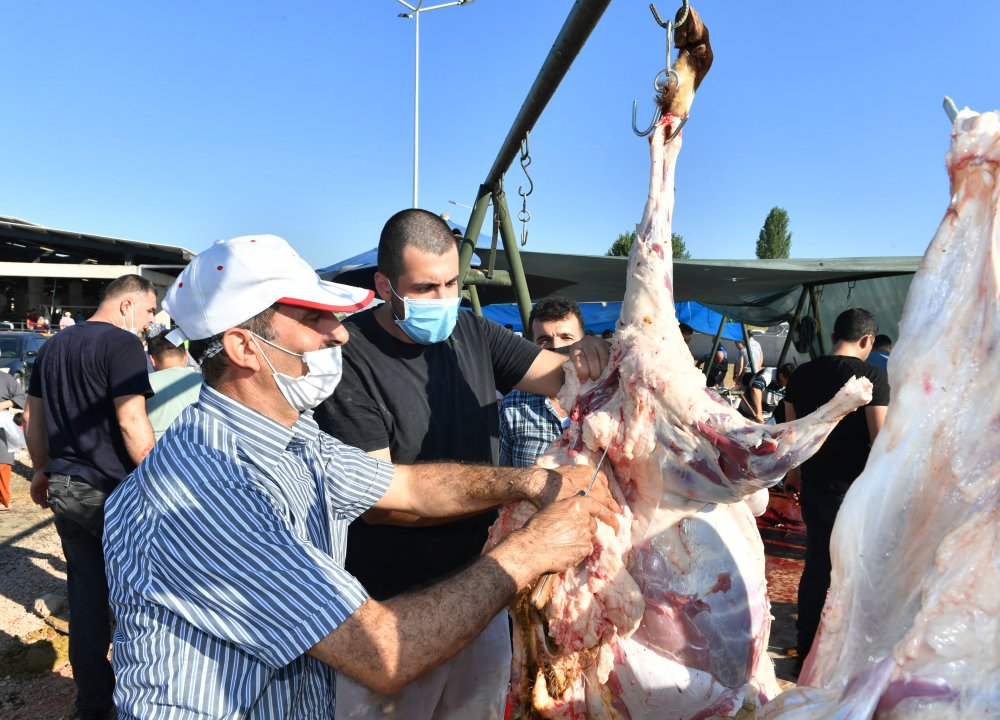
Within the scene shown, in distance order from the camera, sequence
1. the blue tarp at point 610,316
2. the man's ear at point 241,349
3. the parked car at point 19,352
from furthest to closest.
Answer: the blue tarp at point 610,316, the parked car at point 19,352, the man's ear at point 241,349

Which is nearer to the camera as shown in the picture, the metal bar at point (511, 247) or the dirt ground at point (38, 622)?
the metal bar at point (511, 247)

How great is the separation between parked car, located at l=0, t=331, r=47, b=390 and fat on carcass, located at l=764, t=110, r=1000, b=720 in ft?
51.3

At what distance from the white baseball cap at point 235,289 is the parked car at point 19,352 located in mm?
14423

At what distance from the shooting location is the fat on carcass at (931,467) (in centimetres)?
A: 122

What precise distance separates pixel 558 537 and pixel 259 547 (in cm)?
84

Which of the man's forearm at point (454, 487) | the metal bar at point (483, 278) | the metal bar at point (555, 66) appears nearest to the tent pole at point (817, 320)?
the metal bar at point (483, 278)

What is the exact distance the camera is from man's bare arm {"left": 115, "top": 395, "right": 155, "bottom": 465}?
394 cm

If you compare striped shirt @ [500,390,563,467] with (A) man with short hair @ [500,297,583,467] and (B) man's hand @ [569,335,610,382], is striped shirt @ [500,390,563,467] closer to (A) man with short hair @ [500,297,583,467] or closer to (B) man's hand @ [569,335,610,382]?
(A) man with short hair @ [500,297,583,467]

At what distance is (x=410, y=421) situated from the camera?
261 centimetres

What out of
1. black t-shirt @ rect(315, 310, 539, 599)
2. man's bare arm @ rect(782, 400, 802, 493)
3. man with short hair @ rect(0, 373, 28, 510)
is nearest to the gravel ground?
man with short hair @ rect(0, 373, 28, 510)

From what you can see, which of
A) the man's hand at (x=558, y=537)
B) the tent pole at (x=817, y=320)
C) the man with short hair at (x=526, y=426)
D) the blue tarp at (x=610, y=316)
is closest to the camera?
the man's hand at (x=558, y=537)

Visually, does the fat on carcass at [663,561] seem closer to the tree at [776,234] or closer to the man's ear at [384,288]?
the man's ear at [384,288]

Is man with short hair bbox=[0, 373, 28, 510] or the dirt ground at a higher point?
man with short hair bbox=[0, 373, 28, 510]

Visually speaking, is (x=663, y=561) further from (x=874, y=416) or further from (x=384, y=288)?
(x=874, y=416)
